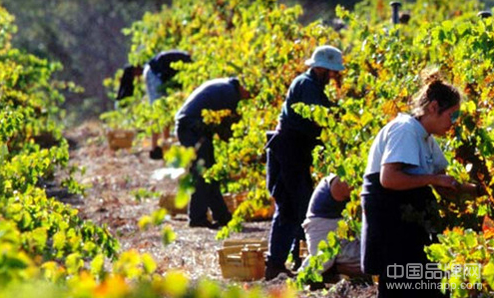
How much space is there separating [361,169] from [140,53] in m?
12.5

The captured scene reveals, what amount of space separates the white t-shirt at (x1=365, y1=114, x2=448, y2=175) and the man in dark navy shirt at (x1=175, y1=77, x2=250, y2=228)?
19.1 feet

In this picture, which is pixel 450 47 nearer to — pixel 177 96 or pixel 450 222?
pixel 450 222

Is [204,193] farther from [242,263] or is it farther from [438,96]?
[438,96]

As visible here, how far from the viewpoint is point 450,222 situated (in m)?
7.14

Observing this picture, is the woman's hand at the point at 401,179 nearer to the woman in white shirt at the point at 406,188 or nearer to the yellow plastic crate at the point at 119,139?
the woman in white shirt at the point at 406,188

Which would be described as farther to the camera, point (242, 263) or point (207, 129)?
point (207, 129)

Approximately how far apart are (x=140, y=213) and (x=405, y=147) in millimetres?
8304

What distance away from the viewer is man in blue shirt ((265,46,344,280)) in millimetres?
10211

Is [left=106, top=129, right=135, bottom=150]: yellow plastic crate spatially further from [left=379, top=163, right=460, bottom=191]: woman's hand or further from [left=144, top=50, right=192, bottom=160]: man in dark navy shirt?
[left=379, top=163, right=460, bottom=191]: woman's hand

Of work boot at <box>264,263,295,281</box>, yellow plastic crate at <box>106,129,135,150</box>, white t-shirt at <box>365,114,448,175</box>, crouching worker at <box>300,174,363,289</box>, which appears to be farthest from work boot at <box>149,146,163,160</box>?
white t-shirt at <box>365,114,448,175</box>

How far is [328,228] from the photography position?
939 centimetres

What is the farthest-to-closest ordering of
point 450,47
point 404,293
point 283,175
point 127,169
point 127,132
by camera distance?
point 127,132, point 127,169, point 283,175, point 450,47, point 404,293

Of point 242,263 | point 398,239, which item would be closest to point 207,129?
point 242,263

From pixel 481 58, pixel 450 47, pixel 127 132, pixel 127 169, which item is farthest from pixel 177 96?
pixel 481 58
